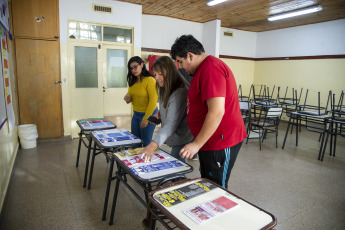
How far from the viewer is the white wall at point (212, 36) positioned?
255 inches

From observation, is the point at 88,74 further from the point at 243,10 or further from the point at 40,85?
the point at 243,10

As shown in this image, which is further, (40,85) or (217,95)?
(40,85)

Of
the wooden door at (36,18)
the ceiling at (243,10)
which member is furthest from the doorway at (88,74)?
the ceiling at (243,10)

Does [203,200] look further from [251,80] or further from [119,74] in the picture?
[251,80]

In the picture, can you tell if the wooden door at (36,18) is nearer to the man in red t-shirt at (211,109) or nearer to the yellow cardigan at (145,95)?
the yellow cardigan at (145,95)

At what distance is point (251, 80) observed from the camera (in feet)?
27.7

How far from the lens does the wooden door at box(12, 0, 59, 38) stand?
3824 mm

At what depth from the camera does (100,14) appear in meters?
4.58

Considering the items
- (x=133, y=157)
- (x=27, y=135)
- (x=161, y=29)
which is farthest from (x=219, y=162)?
(x=161, y=29)

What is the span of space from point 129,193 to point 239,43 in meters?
6.93

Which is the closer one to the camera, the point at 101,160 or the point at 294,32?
the point at 101,160

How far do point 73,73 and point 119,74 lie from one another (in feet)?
4.26

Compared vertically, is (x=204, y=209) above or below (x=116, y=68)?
below

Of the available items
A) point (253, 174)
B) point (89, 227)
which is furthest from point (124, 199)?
point (253, 174)
